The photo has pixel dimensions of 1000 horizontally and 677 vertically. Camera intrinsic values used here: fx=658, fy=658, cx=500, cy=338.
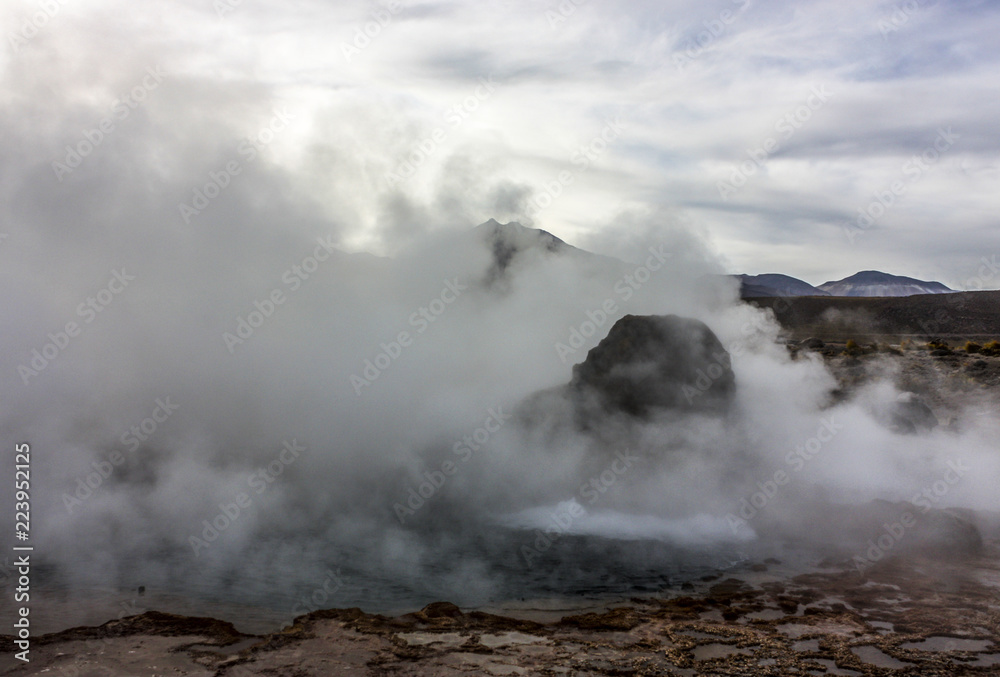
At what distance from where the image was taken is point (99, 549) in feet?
37.9

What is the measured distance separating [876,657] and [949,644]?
1.23 m

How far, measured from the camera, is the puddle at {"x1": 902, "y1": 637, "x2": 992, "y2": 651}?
27.6ft

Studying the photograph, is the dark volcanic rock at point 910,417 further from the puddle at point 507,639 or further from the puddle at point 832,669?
the puddle at point 507,639

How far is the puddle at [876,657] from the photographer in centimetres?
798

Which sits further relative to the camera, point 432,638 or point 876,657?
point 432,638
